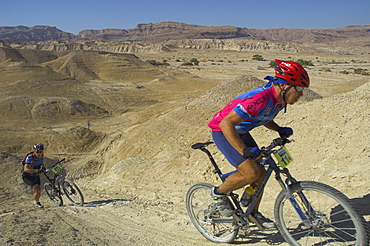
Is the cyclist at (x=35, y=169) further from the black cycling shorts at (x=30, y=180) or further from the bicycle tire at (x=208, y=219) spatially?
the bicycle tire at (x=208, y=219)

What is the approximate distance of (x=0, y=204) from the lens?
6730mm

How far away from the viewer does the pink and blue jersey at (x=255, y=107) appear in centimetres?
289

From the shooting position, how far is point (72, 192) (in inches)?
262

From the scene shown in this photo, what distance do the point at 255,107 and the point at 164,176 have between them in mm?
5269

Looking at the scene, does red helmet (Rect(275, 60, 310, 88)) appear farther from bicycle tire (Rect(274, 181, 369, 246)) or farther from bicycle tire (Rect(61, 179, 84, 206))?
bicycle tire (Rect(61, 179, 84, 206))

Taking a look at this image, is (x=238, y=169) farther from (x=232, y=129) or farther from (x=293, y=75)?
(x=293, y=75)

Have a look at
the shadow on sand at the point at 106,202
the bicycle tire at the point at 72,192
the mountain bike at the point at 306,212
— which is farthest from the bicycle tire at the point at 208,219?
the bicycle tire at the point at 72,192

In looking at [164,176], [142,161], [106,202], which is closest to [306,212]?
[106,202]

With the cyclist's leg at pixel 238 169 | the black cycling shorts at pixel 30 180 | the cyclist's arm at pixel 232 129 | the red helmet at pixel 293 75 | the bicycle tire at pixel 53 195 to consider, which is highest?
the red helmet at pixel 293 75

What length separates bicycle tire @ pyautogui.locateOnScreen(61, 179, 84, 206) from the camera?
6502mm

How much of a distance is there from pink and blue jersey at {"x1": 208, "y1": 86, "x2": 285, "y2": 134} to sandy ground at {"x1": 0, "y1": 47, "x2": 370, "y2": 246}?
139 cm

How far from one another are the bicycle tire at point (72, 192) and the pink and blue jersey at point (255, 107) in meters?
4.50

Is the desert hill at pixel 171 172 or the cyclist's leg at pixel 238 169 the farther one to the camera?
the desert hill at pixel 171 172

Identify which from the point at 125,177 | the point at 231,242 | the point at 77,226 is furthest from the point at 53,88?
the point at 231,242
